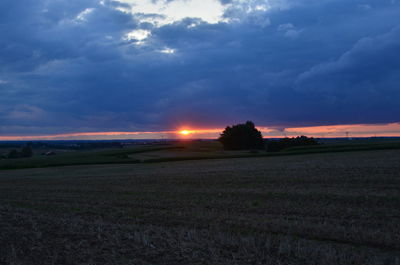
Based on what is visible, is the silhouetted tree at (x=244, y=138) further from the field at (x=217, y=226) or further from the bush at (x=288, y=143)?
the field at (x=217, y=226)

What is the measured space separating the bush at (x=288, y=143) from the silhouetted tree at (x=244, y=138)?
1142cm

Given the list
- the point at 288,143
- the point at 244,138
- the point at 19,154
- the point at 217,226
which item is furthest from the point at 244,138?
the point at 217,226

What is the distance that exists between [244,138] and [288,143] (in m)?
14.7

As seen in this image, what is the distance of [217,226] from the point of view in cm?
1155

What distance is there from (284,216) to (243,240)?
156 inches

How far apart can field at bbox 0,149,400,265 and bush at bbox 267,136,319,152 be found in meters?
61.0

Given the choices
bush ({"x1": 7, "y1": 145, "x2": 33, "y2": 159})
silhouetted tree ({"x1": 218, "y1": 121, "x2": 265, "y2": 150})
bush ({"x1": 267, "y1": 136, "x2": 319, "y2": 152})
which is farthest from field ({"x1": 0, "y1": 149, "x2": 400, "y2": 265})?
bush ({"x1": 7, "y1": 145, "x2": 33, "y2": 159})

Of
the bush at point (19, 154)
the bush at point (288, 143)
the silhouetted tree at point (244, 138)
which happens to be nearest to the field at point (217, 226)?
the bush at point (288, 143)

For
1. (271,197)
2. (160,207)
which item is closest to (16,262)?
(160,207)

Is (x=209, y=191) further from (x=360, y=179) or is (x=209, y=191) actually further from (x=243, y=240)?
(x=243, y=240)

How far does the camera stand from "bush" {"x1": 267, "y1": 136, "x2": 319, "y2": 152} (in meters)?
81.2

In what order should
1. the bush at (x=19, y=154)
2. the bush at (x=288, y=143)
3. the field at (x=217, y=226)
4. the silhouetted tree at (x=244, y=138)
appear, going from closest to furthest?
the field at (x=217, y=226) → the bush at (x=288, y=143) → the silhouetted tree at (x=244, y=138) → the bush at (x=19, y=154)

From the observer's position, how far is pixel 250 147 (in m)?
96.1

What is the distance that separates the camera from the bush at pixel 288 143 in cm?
8125
